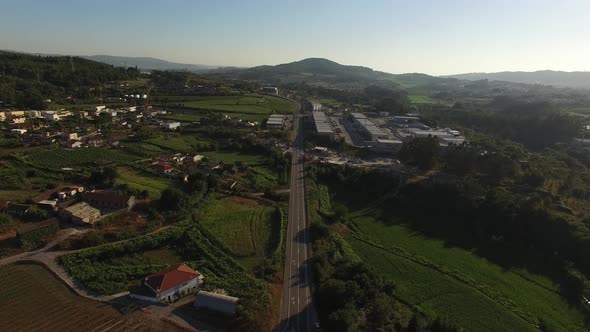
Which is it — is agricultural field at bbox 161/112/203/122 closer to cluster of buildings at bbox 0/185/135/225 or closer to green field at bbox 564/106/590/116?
cluster of buildings at bbox 0/185/135/225

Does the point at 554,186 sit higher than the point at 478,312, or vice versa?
the point at 554,186

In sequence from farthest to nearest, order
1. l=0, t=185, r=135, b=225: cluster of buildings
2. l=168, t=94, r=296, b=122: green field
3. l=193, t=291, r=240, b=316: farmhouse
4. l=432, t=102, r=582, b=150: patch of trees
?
l=168, t=94, r=296, b=122: green field, l=432, t=102, r=582, b=150: patch of trees, l=0, t=185, r=135, b=225: cluster of buildings, l=193, t=291, r=240, b=316: farmhouse

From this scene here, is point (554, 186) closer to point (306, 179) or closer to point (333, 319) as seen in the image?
point (306, 179)

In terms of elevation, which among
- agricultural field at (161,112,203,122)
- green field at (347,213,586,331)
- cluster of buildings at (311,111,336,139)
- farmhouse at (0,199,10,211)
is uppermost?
cluster of buildings at (311,111,336,139)

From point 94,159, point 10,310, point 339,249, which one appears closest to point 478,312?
point 339,249

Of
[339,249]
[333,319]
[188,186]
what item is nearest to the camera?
[333,319]

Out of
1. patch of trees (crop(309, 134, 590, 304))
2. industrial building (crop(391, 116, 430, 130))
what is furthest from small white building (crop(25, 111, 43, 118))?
industrial building (crop(391, 116, 430, 130))

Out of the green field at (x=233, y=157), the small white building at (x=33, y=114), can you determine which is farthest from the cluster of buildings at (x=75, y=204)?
the small white building at (x=33, y=114)

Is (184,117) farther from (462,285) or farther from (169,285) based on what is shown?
(462,285)
